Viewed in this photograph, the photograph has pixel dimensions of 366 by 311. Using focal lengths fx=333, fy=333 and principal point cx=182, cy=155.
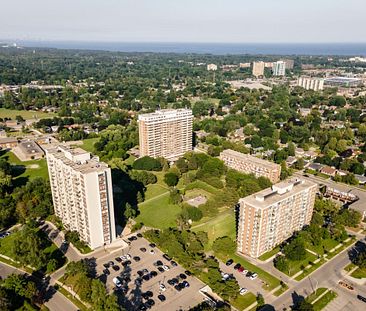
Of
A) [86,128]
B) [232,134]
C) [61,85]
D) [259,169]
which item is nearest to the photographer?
[259,169]

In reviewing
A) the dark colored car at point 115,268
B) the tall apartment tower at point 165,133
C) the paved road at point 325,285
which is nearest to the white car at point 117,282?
the dark colored car at point 115,268

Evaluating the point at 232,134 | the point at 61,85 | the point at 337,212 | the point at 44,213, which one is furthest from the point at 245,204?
the point at 61,85

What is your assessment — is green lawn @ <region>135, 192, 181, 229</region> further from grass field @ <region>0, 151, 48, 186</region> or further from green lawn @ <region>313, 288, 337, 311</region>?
grass field @ <region>0, 151, 48, 186</region>

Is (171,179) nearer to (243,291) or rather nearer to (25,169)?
(243,291)

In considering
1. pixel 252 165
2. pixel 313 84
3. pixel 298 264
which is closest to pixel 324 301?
pixel 298 264

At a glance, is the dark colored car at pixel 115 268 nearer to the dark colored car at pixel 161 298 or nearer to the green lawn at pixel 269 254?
the dark colored car at pixel 161 298

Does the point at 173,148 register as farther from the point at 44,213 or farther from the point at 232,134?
the point at 44,213
